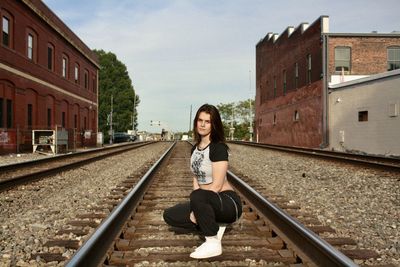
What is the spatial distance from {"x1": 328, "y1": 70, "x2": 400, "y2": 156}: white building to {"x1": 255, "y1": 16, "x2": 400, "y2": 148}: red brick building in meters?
1.76

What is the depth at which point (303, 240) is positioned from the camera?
3.87m

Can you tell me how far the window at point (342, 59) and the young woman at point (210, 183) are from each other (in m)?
28.4

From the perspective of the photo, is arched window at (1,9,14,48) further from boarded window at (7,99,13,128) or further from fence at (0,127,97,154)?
fence at (0,127,97,154)

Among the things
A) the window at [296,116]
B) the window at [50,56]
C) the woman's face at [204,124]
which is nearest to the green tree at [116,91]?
the window at [296,116]

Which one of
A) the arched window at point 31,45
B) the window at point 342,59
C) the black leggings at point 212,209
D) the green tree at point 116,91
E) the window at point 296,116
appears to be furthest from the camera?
the green tree at point 116,91

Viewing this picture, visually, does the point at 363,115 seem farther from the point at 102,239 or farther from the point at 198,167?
the point at 102,239

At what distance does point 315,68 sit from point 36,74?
19.8 m

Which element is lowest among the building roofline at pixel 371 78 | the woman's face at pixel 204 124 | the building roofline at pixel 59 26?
the woman's face at pixel 204 124

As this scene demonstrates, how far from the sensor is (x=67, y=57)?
1328 inches

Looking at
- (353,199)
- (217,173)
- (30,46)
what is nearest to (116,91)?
(30,46)

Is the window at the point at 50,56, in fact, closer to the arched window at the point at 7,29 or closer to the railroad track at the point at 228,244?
the arched window at the point at 7,29

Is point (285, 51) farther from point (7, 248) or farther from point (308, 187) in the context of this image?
point (7, 248)

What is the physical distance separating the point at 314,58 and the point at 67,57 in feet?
63.3

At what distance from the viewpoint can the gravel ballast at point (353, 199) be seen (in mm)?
4781
